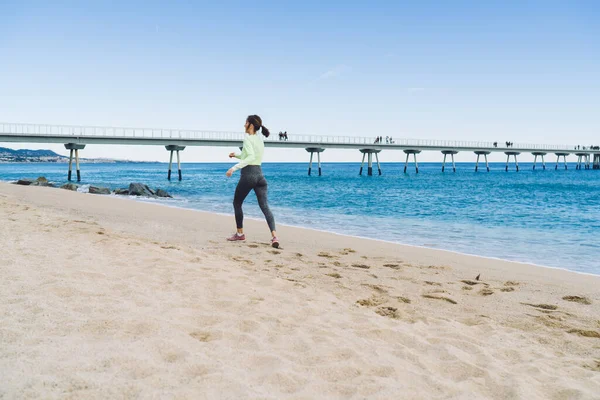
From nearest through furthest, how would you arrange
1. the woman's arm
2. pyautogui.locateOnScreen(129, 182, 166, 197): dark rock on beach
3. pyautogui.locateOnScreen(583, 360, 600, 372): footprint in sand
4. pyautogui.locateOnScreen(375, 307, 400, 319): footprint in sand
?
pyautogui.locateOnScreen(583, 360, 600, 372): footprint in sand, pyautogui.locateOnScreen(375, 307, 400, 319): footprint in sand, the woman's arm, pyautogui.locateOnScreen(129, 182, 166, 197): dark rock on beach

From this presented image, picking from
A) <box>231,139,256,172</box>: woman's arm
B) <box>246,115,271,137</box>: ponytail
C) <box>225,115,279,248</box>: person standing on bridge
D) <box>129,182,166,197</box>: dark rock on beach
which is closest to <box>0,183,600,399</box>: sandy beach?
<box>225,115,279,248</box>: person standing on bridge

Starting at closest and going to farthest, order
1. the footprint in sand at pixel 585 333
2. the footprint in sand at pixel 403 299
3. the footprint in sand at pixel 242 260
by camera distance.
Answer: the footprint in sand at pixel 585 333 < the footprint in sand at pixel 403 299 < the footprint in sand at pixel 242 260

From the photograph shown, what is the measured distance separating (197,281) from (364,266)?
301cm

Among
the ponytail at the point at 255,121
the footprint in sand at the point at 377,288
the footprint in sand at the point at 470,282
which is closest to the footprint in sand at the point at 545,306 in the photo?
the footprint in sand at the point at 470,282

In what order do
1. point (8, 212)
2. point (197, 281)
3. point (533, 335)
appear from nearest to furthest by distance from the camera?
1. point (533, 335)
2. point (197, 281)
3. point (8, 212)

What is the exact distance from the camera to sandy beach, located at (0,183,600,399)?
2.84 meters

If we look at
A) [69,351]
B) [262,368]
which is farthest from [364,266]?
[69,351]

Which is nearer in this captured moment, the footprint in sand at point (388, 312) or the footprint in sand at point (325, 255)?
the footprint in sand at point (388, 312)

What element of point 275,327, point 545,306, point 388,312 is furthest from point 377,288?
point 275,327

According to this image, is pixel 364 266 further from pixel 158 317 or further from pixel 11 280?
pixel 11 280

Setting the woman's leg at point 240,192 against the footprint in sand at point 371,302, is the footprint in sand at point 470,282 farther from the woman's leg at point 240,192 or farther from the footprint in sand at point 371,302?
the woman's leg at point 240,192

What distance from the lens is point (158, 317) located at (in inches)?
154

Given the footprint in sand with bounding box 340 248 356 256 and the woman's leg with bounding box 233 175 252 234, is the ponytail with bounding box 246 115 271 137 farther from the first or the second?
the footprint in sand with bounding box 340 248 356 256

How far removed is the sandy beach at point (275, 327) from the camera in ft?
9.32
